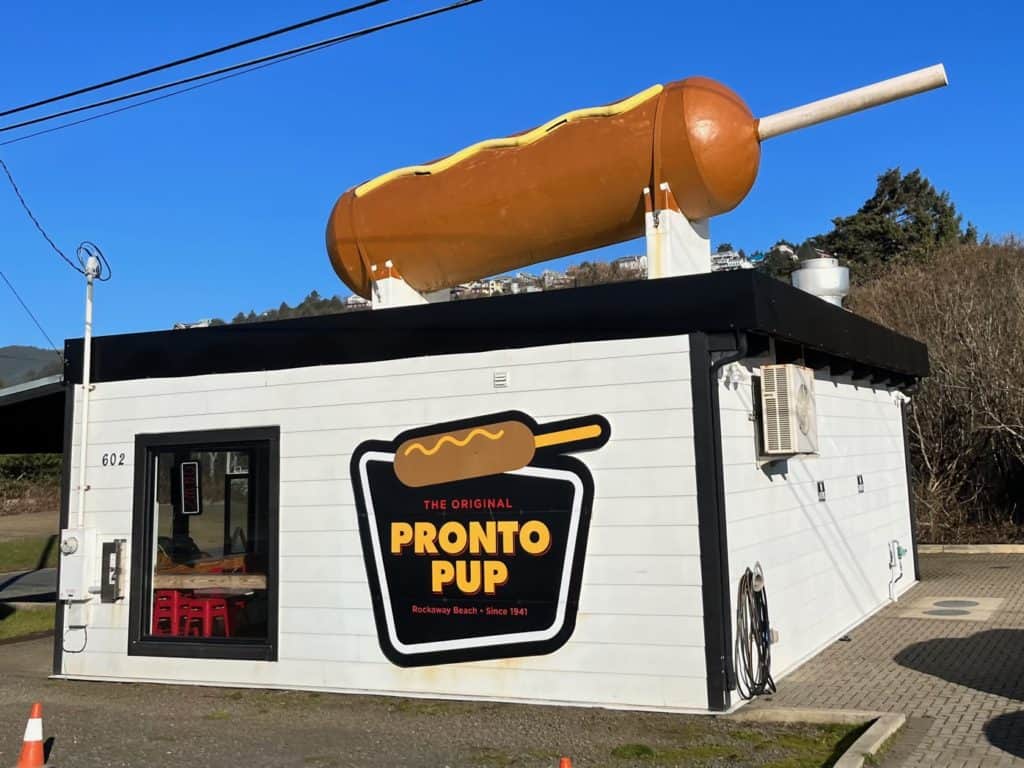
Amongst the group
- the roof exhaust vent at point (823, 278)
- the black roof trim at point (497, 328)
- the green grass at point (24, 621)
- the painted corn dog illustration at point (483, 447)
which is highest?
the roof exhaust vent at point (823, 278)

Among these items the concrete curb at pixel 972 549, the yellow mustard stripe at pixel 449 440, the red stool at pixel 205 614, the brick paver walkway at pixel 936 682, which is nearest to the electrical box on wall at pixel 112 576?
the red stool at pixel 205 614

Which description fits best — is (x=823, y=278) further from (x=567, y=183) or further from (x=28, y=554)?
(x=28, y=554)

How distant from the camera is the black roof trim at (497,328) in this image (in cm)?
731

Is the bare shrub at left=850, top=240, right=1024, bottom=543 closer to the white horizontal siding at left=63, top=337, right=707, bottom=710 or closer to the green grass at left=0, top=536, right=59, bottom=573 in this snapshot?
the white horizontal siding at left=63, top=337, right=707, bottom=710

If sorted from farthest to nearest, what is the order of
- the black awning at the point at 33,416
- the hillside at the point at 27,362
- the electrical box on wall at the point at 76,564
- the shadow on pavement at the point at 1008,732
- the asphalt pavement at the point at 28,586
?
the hillside at the point at 27,362 → the asphalt pavement at the point at 28,586 → the black awning at the point at 33,416 → the electrical box on wall at the point at 76,564 → the shadow on pavement at the point at 1008,732

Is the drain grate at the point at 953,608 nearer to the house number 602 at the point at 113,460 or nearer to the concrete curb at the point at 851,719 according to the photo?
the concrete curb at the point at 851,719

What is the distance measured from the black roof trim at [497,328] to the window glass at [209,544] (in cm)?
98

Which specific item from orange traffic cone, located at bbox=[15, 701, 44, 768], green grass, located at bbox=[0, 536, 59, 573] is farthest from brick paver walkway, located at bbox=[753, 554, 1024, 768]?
green grass, located at bbox=[0, 536, 59, 573]

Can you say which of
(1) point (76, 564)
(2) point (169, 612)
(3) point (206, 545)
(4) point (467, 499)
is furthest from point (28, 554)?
(4) point (467, 499)

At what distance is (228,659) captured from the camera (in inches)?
344

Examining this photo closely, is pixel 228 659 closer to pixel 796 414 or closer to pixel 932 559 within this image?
pixel 796 414

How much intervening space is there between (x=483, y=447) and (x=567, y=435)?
2.58 ft

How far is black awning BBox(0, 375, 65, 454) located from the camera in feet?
34.4

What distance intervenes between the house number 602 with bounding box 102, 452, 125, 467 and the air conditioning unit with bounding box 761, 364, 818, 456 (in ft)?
21.2
